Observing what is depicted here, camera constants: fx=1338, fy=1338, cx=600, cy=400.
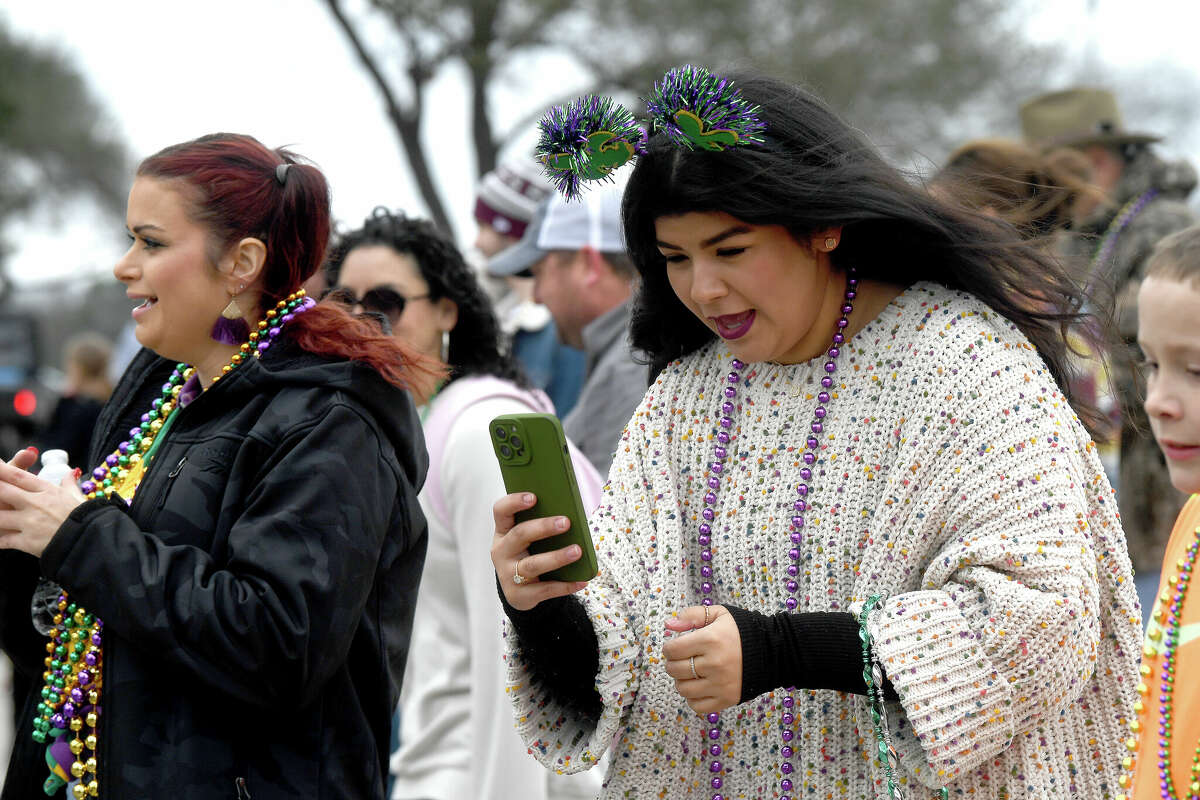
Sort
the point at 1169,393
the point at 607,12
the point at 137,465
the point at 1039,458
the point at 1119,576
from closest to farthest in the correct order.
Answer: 1. the point at 1169,393
2. the point at 1039,458
3. the point at 1119,576
4. the point at 137,465
5. the point at 607,12

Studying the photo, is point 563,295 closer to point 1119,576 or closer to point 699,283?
point 699,283

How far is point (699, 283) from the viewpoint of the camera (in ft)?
6.79

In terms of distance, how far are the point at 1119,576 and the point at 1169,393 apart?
480 millimetres

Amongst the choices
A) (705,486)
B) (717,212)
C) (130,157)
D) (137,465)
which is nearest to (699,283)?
(717,212)

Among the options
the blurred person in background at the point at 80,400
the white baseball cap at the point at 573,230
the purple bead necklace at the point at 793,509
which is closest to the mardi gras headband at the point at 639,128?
the purple bead necklace at the point at 793,509

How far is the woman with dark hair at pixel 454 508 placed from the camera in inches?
122

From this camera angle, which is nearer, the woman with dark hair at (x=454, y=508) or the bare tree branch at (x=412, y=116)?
the woman with dark hair at (x=454, y=508)

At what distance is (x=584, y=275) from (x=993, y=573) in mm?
2314

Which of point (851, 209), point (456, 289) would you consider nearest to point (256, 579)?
point (851, 209)

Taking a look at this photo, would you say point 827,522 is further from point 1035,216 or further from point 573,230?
point 573,230

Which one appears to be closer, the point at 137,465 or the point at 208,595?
the point at 208,595

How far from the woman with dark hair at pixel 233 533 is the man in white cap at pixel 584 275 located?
4.65ft

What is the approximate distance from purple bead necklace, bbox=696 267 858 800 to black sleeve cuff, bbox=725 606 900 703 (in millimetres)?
138

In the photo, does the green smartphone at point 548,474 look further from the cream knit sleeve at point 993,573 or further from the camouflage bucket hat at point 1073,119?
the camouflage bucket hat at point 1073,119
